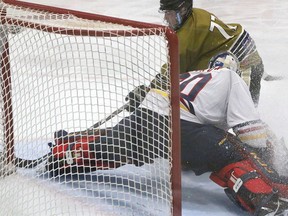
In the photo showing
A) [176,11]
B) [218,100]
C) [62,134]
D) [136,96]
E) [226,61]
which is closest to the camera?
[136,96]

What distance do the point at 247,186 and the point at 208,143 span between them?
221 millimetres

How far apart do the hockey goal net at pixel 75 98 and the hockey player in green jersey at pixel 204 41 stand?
875 millimetres

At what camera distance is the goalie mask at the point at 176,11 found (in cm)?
275

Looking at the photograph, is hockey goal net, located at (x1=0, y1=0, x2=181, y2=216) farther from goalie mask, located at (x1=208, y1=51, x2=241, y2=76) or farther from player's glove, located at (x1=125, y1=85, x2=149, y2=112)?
goalie mask, located at (x1=208, y1=51, x2=241, y2=76)

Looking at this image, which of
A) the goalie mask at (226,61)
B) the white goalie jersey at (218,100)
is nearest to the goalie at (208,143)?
the white goalie jersey at (218,100)

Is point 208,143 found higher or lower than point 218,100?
lower

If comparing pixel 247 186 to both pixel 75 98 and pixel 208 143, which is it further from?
pixel 75 98

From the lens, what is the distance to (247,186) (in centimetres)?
200

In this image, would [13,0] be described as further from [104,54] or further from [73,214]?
[73,214]

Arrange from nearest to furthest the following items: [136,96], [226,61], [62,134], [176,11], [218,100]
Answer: [136,96] < [62,134] < [218,100] < [226,61] < [176,11]

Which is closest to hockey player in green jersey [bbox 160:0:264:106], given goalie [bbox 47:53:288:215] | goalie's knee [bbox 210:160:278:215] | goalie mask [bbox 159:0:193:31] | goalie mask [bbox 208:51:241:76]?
goalie mask [bbox 159:0:193:31]

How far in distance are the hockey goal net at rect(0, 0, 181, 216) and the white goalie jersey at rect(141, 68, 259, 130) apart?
1.05 ft

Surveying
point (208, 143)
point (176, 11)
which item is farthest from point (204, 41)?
point (208, 143)

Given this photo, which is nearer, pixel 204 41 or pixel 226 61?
pixel 226 61
